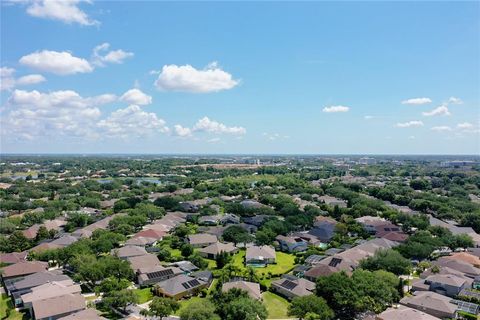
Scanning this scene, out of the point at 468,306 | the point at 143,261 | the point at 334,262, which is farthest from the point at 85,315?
the point at 468,306

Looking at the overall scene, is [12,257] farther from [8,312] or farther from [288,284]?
[288,284]

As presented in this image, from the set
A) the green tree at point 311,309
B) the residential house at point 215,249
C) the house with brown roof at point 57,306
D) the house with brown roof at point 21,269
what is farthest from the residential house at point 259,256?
the house with brown roof at point 21,269

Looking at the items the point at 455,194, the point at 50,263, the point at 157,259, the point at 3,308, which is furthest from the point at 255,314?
the point at 455,194

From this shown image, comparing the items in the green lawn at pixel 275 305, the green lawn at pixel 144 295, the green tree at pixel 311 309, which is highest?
the green tree at pixel 311 309

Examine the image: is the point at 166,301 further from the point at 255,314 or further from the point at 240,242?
the point at 240,242

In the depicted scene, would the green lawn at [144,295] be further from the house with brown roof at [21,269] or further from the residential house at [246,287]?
the house with brown roof at [21,269]

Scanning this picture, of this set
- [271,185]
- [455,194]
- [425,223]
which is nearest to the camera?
[425,223]
